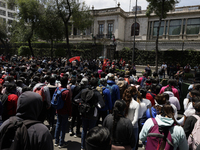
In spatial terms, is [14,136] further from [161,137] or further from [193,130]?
[193,130]

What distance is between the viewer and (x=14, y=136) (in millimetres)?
1582

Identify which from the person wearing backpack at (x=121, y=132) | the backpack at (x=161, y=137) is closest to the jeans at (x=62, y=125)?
the person wearing backpack at (x=121, y=132)

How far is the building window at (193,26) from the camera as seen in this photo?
1100 inches

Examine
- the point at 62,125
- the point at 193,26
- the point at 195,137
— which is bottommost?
the point at 62,125

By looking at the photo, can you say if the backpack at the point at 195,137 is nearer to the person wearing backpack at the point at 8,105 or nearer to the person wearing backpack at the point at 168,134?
the person wearing backpack at the point at 168,134

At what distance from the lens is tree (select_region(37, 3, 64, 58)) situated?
68.3ft

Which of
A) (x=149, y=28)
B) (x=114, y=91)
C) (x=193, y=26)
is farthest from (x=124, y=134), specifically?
(x=149, y=28)

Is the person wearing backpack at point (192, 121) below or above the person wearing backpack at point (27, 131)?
below

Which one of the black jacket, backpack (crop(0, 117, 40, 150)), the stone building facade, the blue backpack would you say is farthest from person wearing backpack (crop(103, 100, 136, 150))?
the stone building facade

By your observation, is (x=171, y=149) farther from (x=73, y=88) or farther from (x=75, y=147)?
(x=73, y=88)

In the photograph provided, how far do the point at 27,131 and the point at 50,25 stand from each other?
22155 mm

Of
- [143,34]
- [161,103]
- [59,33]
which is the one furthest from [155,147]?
[143,34]

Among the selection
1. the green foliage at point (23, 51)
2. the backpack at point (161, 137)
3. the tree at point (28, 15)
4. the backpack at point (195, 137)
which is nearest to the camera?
the backpack at point (161, 137)

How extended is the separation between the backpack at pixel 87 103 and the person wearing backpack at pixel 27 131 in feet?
5.86
